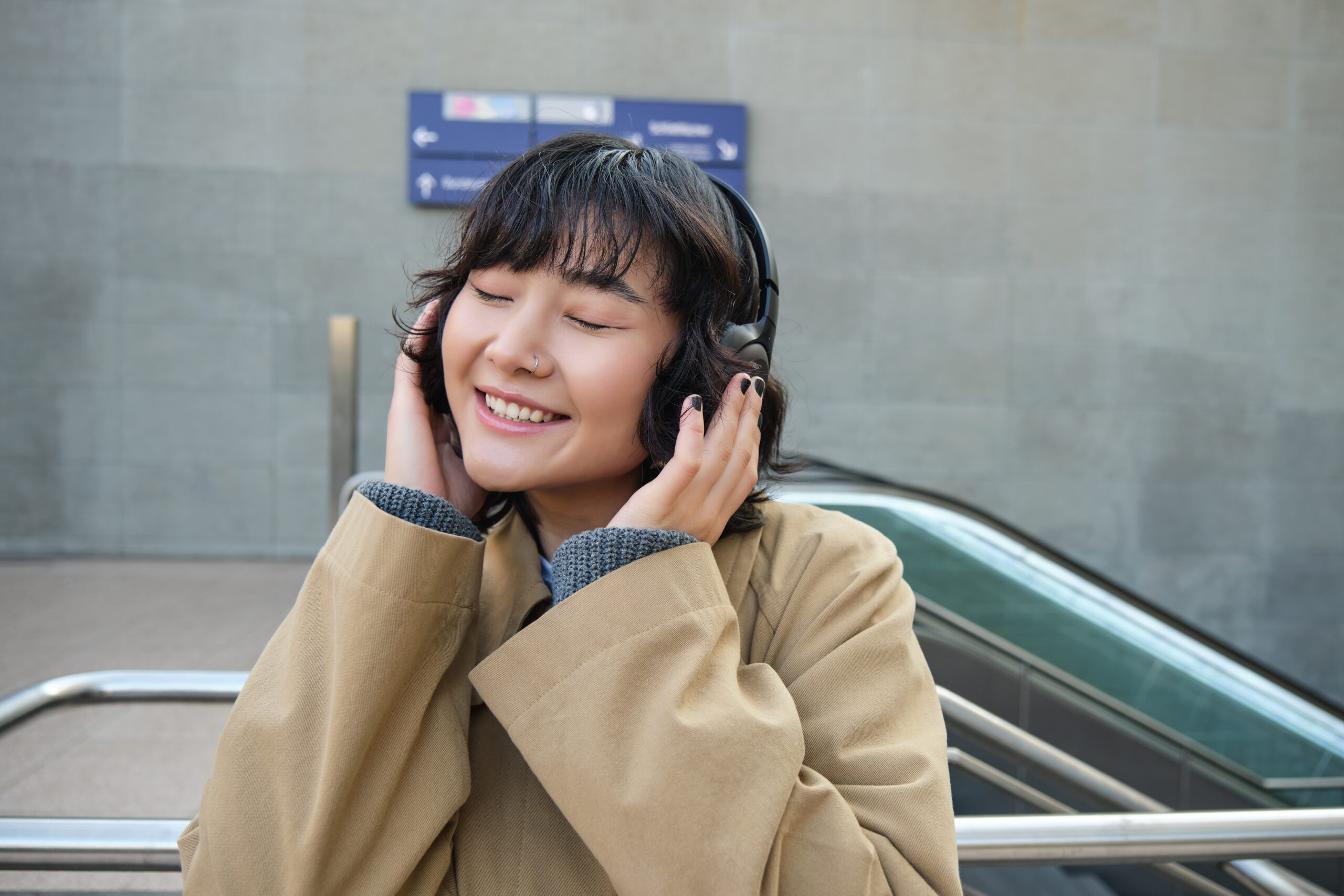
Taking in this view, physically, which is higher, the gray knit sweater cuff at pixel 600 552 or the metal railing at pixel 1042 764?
the gray knit sweater cuff at pixel 600 552

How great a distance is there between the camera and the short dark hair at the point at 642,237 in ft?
2.85

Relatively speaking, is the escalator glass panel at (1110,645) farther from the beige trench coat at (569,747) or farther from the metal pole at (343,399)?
the beige trench coat at (569,747)

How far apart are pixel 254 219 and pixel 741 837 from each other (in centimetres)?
601

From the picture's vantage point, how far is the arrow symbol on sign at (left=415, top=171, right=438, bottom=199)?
5668 mm

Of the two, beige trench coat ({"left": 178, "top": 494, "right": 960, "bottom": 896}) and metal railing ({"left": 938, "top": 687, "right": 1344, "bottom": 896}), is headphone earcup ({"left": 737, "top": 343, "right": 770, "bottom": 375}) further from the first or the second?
metal railing ({"left": 938, "top": 687, "right": 1344, "bottom": 896})

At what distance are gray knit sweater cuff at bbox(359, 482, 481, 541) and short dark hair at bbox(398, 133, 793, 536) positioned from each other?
0.21 meters

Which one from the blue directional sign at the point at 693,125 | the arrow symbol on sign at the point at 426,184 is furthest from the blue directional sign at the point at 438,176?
the blue directional sign at the point at 693,125

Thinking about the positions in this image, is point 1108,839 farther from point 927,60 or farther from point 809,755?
point 927,60

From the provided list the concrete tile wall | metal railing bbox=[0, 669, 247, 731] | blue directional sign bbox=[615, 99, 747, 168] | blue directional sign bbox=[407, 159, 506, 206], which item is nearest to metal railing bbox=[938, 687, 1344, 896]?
metal railing bbox=[0, 669, 247, 731]

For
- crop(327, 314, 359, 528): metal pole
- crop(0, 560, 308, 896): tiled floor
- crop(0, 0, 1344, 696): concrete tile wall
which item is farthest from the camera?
crop(0, 0, 1344, 696): concrete tile wall

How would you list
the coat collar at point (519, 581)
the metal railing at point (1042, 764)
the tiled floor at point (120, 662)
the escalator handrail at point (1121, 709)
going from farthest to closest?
1. the escalator handrail at point (1121, 709)
2. the tiled floor at point (120, 662)
3. the metal railing at point (1042, 764)
4. the coat collar at point (519, 581)

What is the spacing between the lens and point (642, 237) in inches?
34.4

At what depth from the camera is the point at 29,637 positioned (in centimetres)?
401

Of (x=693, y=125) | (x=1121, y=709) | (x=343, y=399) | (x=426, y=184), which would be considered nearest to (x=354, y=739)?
(x=343, y=399)
